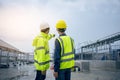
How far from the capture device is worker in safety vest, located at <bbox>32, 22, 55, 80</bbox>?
4.80m

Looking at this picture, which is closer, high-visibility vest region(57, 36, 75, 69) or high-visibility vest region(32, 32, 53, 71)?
high-visibility vest region(57, 36, 75, 69)

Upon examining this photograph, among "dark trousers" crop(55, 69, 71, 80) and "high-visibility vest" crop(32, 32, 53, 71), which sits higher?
"high-visibility vest" crop(32, 32, 53, 71)

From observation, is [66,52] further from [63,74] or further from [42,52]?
[42,52]

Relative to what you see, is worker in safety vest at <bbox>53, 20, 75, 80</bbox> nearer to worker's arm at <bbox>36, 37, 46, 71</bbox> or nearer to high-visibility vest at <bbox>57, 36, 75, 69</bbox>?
high-visibility vest at <bbox>57, 36, 75, 69</bbox>

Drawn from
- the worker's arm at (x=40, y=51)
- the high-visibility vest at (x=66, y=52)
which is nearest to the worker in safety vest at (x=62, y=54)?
the high-visibility vest at (x=66, y=52)

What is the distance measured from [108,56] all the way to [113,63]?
179 centimetres

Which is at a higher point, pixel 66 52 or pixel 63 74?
pixel 66 52

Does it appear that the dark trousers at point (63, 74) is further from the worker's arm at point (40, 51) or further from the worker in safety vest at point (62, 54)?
the worker's arm at point (40, 51)

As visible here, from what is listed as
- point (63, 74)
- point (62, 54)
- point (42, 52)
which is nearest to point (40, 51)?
point (42, 52)

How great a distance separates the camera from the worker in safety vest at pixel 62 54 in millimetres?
4332

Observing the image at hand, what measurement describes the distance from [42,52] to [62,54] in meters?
0.60

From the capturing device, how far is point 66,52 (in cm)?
446

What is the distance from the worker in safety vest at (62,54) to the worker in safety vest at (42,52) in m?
0.53

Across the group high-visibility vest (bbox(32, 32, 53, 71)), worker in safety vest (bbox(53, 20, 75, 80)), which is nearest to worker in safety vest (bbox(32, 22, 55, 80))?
high-visibility vest (bbox(32, 32, 53, 71))
